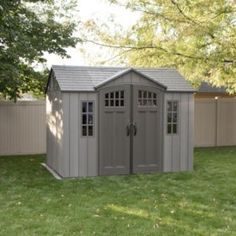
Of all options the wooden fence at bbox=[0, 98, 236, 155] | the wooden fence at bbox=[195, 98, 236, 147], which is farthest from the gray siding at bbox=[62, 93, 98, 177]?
the wooden fence at bbox=[195, 98, 236, 147]

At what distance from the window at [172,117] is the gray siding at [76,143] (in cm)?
160

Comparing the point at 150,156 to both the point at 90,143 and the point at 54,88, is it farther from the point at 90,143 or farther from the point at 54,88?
the point at 54,88

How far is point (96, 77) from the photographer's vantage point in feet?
29.5

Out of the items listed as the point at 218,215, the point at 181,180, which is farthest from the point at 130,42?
the point at 218,215

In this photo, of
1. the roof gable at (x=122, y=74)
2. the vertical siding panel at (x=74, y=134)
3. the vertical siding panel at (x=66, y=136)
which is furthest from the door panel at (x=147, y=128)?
the vertical siding panel at (x=66, y=136)

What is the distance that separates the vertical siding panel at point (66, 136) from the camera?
28.0 feet

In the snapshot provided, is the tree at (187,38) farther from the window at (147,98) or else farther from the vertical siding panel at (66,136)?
the vertical siding panel at (66,136)

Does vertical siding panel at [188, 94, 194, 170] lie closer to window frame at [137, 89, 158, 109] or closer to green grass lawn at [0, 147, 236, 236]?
green grass lawn at [0, 147, 236, 236]

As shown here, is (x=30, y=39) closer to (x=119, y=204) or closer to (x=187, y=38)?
(x=187, y=38)

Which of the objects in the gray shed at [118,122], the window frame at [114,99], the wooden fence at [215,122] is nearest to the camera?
the gray shed at [118,122]

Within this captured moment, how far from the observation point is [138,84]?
352 inches

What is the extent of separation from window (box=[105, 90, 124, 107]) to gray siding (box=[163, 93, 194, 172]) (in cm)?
102

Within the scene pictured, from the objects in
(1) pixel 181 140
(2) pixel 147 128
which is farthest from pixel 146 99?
(1) pixel 181 140

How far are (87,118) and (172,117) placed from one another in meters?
1.87
